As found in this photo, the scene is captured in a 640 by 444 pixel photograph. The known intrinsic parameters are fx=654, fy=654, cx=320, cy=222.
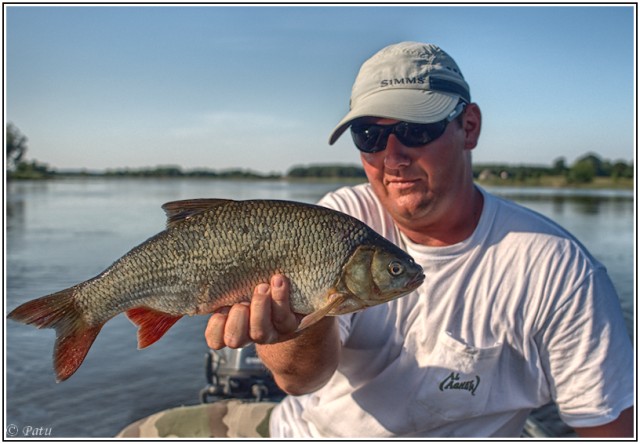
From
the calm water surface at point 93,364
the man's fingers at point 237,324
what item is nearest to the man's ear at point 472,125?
the man's fingers at point 237,324

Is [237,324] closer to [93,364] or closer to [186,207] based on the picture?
[186,207]

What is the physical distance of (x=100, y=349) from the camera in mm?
10070

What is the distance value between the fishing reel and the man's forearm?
1.97m

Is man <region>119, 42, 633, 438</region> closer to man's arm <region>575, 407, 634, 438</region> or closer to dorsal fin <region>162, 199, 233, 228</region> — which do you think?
man's arm <region>575, 407, 634, 438</region>

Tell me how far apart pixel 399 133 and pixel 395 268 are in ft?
3.15

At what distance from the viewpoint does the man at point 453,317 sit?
3.39 metres

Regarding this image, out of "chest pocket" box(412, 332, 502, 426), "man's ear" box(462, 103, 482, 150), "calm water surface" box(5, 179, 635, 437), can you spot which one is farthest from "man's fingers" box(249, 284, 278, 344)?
Answer: "calm water surface" box(5, 179, 635, 437)

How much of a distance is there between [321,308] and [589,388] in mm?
1630

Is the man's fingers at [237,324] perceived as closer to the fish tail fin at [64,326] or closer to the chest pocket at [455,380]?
the fish tail fin at [64,326]

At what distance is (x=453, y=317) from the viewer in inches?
137

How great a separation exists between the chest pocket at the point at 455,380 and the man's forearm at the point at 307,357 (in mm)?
521

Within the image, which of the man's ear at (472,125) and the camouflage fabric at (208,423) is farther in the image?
the camouflage fabric at (208,423)

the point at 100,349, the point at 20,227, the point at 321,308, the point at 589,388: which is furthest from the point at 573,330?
the point at 20,227

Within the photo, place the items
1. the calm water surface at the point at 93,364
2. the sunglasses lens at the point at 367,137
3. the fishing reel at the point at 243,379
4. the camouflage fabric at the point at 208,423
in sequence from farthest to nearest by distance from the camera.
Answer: the calm water surface at the point at 93,364 → the fishing reel at the point at 243,379 → the camouflage fabric at the point at 208,423 → the sunglasses lens at the point at 367,137
